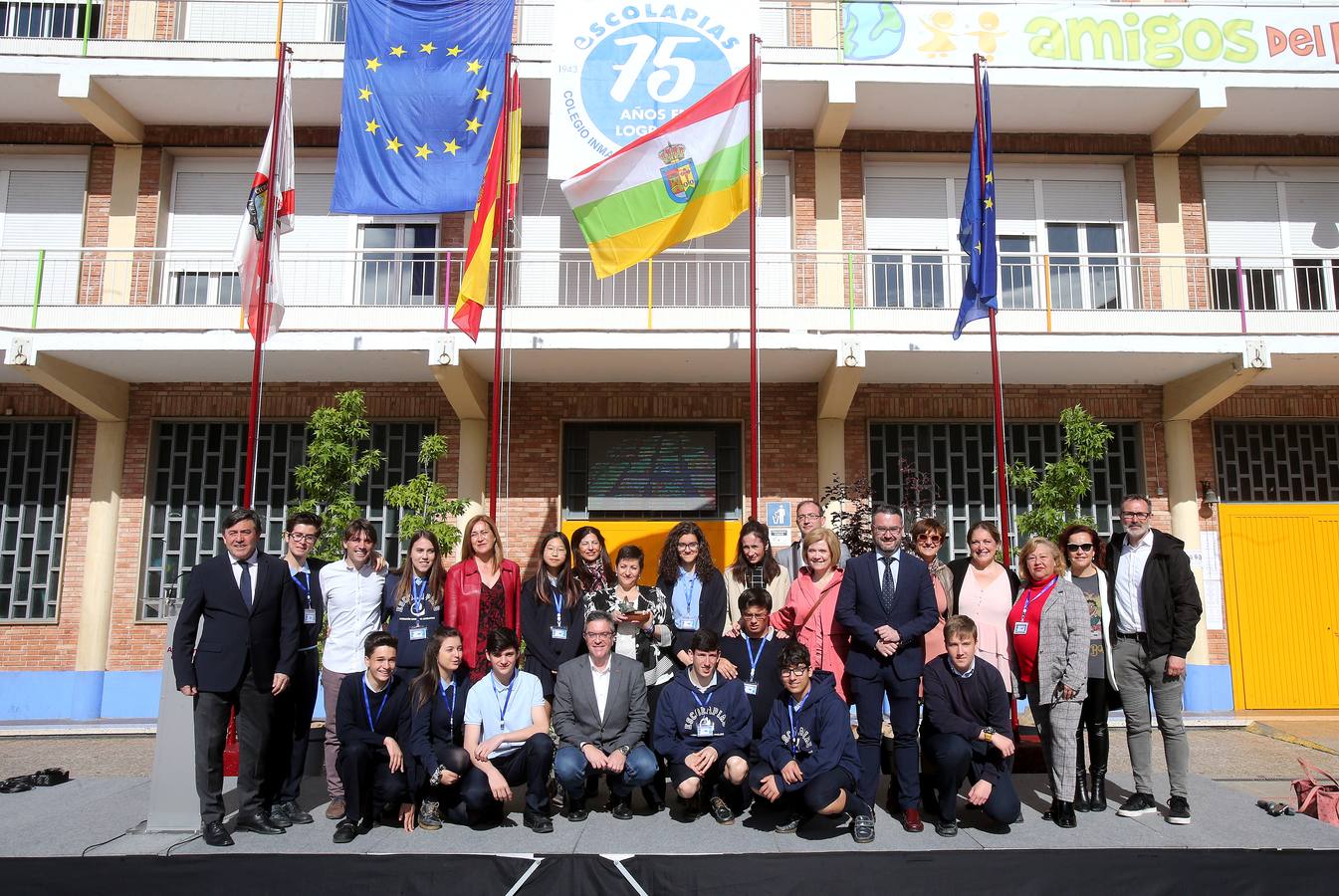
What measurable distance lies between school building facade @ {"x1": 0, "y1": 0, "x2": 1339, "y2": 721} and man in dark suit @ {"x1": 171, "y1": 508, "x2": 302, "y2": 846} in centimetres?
523

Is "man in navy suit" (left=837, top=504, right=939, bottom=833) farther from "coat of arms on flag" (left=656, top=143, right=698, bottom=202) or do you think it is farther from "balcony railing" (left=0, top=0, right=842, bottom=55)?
"balcony railing" (left=0, top=0, right=842, bottom=55)

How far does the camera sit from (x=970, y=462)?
453 inches

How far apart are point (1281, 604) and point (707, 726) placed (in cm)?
946

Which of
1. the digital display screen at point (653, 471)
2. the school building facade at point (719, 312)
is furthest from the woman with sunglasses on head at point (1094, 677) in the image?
the digital display screen at point (653, 471)

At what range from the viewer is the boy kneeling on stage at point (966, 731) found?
17.4 feet

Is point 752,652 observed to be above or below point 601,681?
above

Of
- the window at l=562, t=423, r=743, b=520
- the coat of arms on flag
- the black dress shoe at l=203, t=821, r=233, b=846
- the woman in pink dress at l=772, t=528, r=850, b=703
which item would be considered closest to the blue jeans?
the woman in pink dress at l=772, t=528, r=850, b=703

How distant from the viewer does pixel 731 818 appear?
5480 millimetres

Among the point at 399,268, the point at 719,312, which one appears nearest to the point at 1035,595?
the point at 719,312

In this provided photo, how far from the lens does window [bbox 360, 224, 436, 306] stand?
11531 mm

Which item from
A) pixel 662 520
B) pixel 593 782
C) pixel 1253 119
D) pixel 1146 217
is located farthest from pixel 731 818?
pixel 1253 119

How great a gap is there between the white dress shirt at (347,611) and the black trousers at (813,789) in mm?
2627

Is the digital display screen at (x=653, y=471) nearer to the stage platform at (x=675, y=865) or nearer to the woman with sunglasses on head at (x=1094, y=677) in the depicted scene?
the woman with sunglasses on head at (x=1094, y=677)

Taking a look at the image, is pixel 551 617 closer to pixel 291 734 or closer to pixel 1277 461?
pixel 291 734
